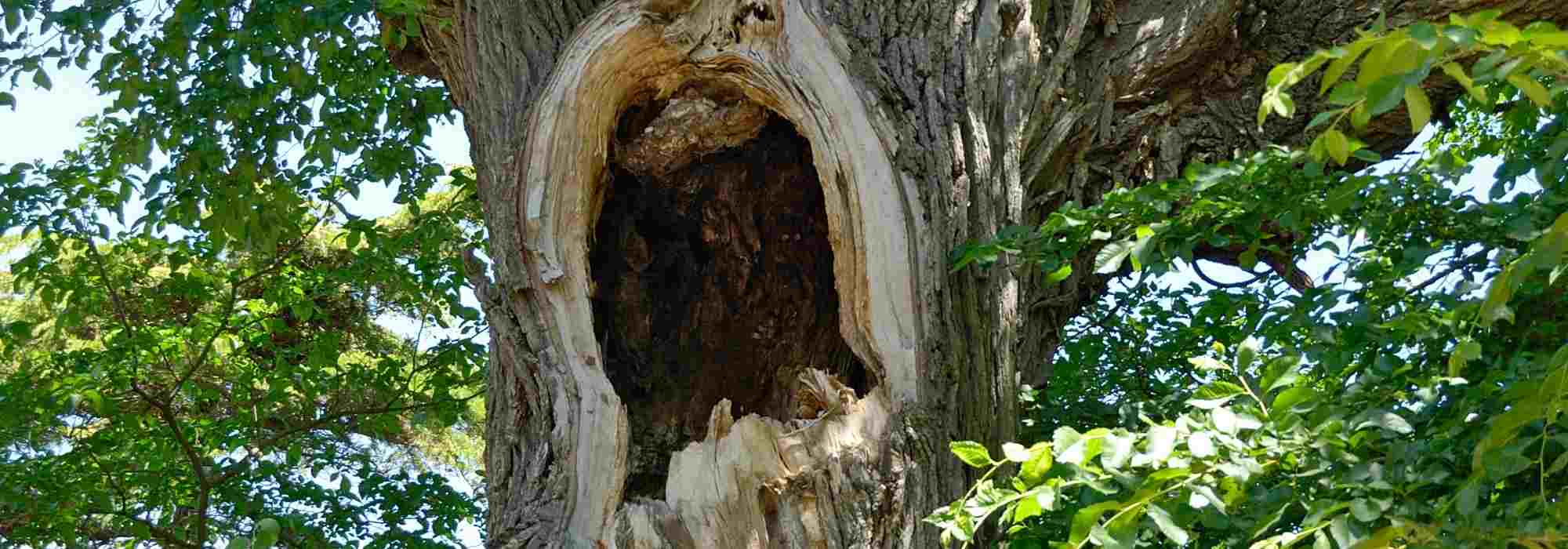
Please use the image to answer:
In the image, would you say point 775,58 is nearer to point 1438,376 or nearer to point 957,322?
point 957,322

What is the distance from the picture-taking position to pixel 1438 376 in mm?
2688

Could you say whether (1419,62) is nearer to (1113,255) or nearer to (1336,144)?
(1336,144)

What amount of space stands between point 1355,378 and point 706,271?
190 centimetres

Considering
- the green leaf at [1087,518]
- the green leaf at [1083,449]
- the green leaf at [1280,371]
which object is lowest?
the green leaf at [1087,518]

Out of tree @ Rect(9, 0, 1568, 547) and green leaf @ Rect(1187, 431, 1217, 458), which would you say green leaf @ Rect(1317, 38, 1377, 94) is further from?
tree @ Rect(9, 0, 1568, 547)

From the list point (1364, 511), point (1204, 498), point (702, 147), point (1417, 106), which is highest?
point (702, 147)

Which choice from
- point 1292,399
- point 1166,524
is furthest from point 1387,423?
point 1166,524

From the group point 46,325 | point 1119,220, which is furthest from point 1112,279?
point 46,325

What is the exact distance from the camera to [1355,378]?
9.89 ft

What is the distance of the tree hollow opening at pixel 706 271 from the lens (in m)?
3.87

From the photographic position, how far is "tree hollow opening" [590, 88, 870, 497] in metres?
3.87

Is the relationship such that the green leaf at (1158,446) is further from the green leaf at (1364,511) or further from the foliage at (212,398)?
the foliage at (212,398)

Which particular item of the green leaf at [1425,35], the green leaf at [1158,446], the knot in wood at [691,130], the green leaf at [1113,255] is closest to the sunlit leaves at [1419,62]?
the green leaf at [1425,35]

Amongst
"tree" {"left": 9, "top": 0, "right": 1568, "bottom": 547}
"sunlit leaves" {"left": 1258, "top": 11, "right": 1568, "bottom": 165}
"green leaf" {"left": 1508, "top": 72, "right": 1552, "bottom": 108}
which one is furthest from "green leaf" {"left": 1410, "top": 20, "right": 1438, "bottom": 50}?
"tree" {"left": 9, "top": 0, "right": 1568, "bottom": 547}
